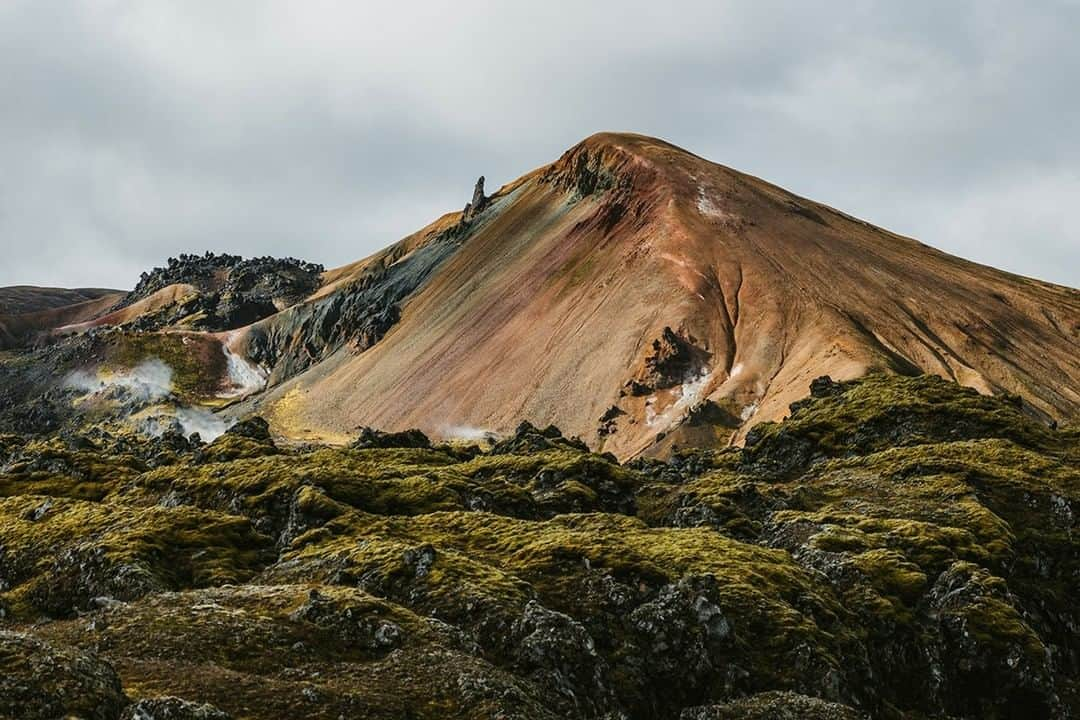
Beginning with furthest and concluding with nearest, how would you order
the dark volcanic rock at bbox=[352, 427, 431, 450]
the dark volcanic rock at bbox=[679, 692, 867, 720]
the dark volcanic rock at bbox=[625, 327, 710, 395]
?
the dark volcanic rock at bbox=[625, 327, 710, 395]
the dark volcanic rock at bbox=[352, 427, 431, 450]
the dark volcanic rock at bbox=[679, 692, 867, 720]

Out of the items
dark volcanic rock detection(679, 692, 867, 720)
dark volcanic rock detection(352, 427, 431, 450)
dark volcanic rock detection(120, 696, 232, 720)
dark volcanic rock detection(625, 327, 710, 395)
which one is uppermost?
dark volcanic rock detection(625, 327, 710, 395)

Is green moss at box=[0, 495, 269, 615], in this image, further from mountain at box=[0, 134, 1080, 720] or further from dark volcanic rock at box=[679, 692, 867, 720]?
dark volcanic rock at box=[679, 692, 867, 720]

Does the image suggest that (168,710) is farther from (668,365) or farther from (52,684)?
(668,365)

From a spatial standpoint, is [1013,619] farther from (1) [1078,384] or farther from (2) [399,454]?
(1) [1078,384]

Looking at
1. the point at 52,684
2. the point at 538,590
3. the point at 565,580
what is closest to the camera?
the point at 52,684

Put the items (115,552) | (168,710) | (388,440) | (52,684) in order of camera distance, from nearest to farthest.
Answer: (52,684) → (168,710) → (115,552) → (388,440)

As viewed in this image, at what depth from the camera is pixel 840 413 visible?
5934 centimetres

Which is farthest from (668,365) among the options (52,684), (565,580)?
(52,684)

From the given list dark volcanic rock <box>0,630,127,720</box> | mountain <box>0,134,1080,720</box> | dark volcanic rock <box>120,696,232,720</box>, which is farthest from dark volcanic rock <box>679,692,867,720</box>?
dark volcanic rock <box>0,630,127,720</box>

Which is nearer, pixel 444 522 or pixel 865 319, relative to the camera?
pixel 444 522

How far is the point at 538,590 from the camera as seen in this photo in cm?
2842

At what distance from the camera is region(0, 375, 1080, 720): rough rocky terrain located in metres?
21.0

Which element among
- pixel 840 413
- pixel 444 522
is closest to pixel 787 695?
pixel 444 522

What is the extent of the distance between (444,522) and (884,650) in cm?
1587
